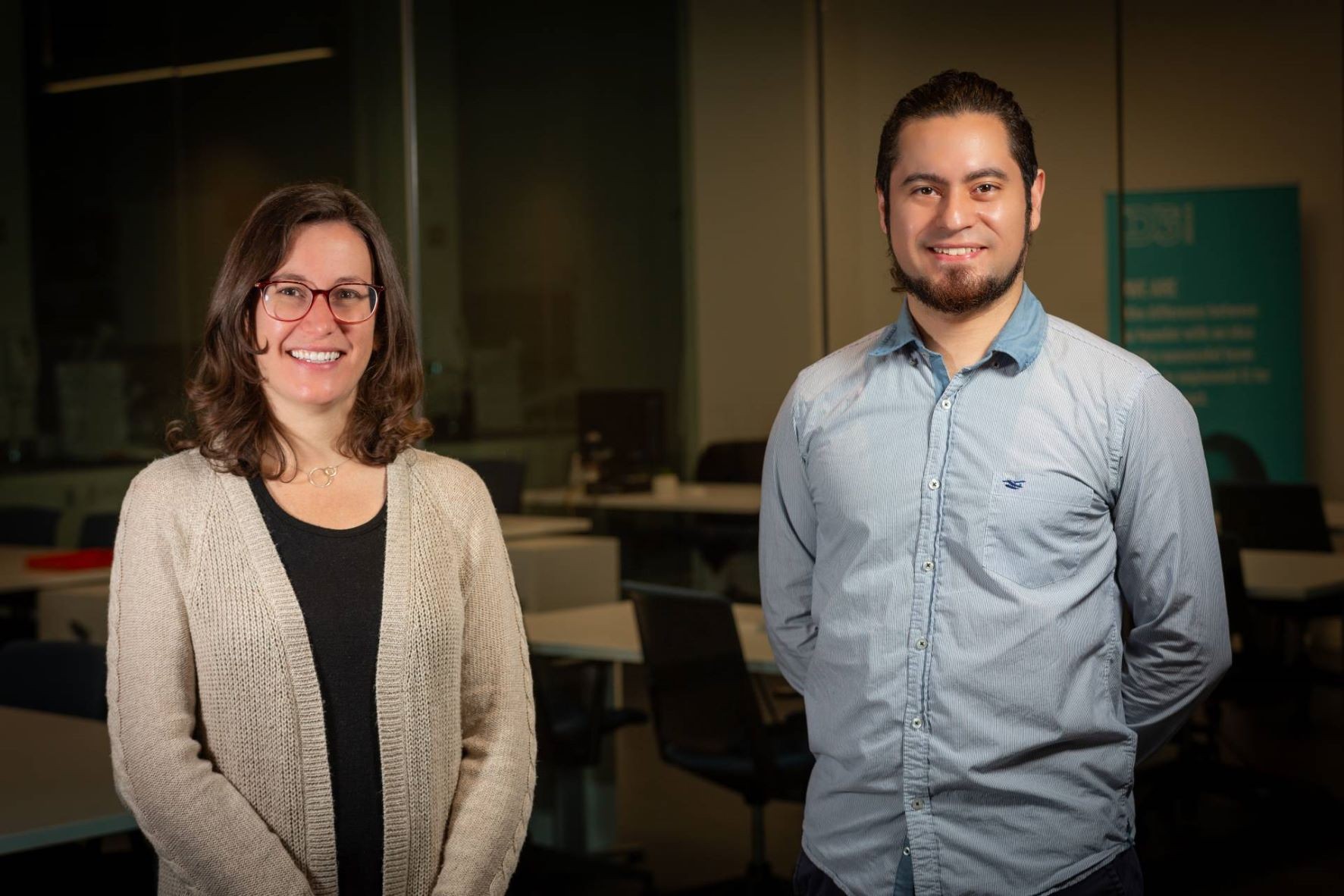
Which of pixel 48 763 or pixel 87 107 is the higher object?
pixel 87 107

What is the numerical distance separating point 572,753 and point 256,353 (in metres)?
2.66

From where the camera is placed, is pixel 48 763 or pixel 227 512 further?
pixel 48 763

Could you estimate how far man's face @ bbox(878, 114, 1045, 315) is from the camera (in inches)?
73.9

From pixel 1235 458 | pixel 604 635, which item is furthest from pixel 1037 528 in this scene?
pixel 1235 458

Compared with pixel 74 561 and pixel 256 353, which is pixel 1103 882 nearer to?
pixel 256 353

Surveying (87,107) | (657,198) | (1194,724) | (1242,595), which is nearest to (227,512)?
(1242,595)

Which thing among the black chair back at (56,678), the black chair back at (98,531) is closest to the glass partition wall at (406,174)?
the black chair back at (98,531)

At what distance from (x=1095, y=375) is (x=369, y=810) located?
1.09 metres

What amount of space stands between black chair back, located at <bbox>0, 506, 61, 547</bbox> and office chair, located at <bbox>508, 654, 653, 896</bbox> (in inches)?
122

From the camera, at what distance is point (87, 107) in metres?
6.58

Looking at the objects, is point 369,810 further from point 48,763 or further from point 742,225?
point 742,225

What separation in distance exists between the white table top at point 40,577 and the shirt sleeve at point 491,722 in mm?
3614

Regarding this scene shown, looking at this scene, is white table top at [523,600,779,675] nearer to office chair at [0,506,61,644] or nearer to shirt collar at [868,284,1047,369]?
shirt collar at [868,284,1047,369]

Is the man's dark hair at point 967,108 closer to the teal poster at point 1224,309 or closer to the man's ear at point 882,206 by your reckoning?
the man's ear at point 882,206
